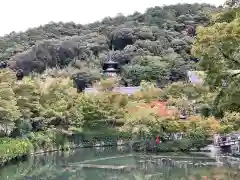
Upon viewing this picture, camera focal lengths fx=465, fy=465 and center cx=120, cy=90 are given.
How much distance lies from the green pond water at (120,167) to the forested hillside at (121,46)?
20.1 meters

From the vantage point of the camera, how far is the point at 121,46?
207 feet

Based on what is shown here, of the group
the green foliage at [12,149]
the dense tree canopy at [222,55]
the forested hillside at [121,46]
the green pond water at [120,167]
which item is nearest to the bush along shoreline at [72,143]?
the green foliage at [12,149]

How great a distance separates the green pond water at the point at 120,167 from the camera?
1855 centimetres

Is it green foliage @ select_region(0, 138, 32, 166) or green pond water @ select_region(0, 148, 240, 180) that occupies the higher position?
green foliage @ select_region(0, 138, 32, 166)

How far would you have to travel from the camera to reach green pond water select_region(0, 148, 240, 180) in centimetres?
1855

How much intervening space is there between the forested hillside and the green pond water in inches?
793

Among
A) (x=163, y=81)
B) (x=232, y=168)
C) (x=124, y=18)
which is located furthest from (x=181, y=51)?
(x=232, y=168)

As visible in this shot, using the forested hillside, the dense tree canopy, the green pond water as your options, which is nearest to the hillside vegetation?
the dense tree canopy

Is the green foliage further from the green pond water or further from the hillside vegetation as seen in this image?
the green pond water

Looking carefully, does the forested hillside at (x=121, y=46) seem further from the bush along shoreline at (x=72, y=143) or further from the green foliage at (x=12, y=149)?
the green foliage at (x=12, y=149)

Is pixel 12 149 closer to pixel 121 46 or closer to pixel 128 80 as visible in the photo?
pixel 128 80

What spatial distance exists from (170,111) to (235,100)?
734 inches

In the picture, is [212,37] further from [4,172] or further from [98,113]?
[98,113]

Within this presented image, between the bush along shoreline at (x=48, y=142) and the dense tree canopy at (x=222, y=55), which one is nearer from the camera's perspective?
the dense tree canopy at (x=222, y=55)
